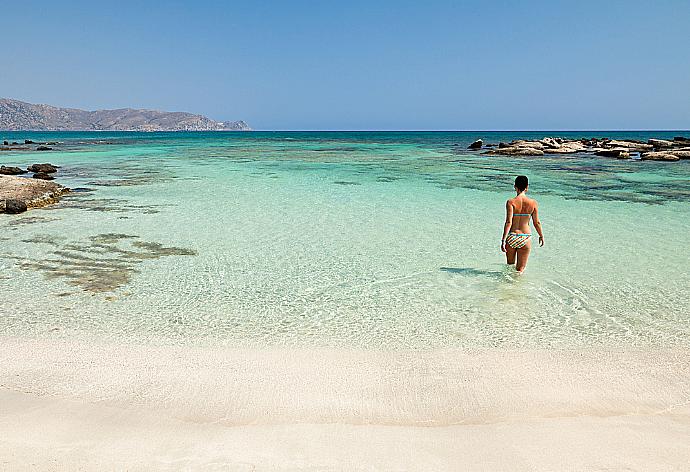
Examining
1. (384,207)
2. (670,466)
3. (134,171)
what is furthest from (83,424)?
(134,171)

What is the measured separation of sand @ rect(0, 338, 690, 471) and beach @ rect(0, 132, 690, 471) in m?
0.02

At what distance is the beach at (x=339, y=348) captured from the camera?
11.3ft

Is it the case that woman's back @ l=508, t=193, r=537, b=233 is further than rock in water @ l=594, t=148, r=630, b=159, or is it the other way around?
rock in water @ l=594, t=148, r=630, b=159

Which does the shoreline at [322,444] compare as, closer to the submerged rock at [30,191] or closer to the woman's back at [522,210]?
the woman's back at [522,210]

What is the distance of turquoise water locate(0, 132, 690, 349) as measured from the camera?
18.6 feet

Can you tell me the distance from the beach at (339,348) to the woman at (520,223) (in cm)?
47

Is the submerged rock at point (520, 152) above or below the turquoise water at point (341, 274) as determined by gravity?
above

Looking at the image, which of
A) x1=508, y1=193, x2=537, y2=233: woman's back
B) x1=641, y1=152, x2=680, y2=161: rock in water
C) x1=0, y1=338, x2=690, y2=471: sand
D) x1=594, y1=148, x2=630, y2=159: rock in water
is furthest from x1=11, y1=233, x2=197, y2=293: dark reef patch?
x1=594, y1=148, x2=630, y2=159: rock in water

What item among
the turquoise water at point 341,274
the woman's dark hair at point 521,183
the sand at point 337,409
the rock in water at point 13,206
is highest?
the woman's dark hair at point 521,183

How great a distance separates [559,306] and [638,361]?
61.6 inches

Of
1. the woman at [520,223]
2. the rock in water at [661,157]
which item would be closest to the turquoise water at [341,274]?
the woman at [520,223]

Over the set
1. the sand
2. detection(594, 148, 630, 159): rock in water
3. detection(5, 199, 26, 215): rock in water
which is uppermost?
detection(594, 148, 630, 159): rock in water

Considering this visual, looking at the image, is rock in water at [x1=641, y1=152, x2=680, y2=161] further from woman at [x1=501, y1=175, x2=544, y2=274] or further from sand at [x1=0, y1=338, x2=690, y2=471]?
sand at [x1=0, y1=338, x2=690, y2=471]

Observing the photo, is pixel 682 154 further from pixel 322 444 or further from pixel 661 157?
pixel 322 444
